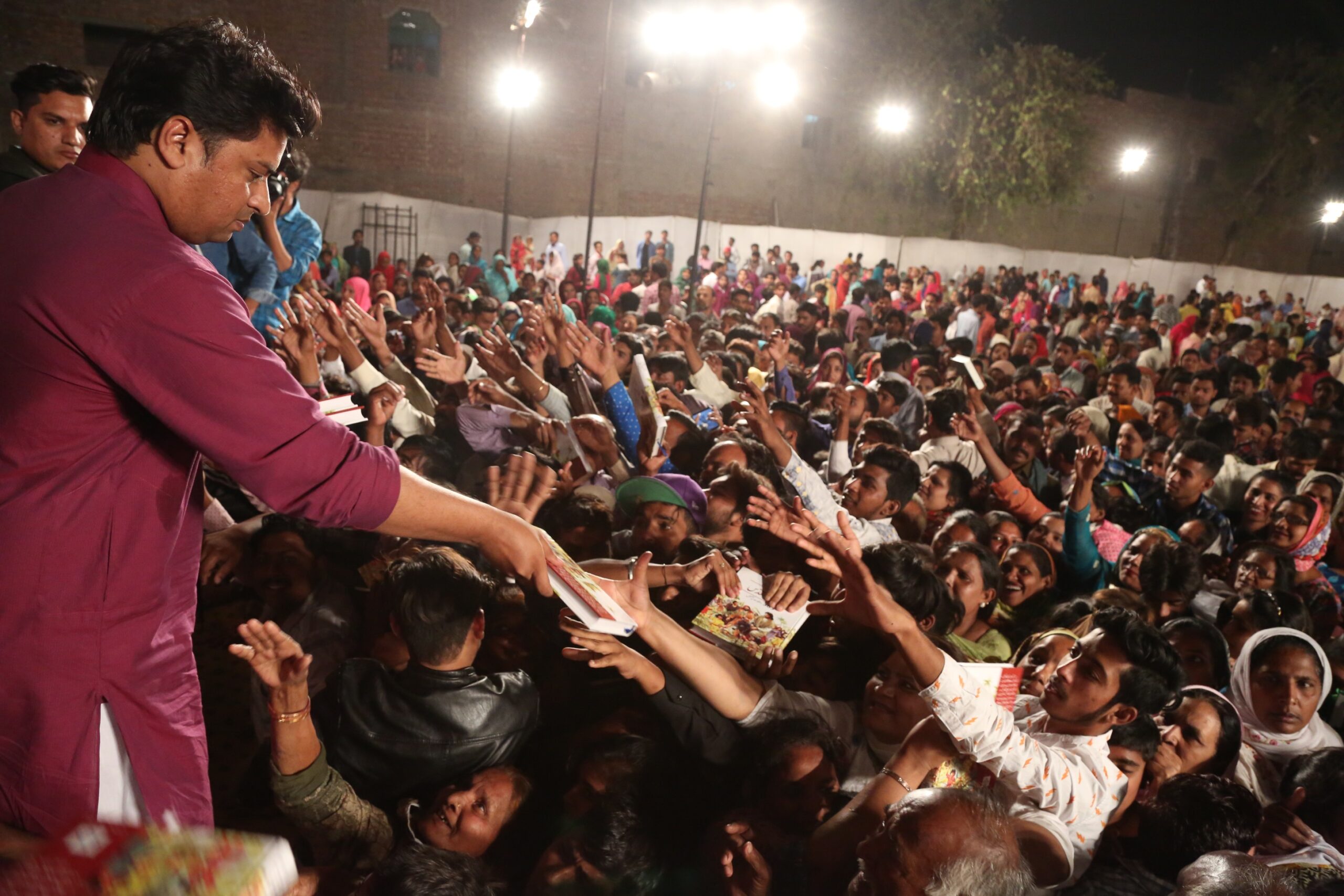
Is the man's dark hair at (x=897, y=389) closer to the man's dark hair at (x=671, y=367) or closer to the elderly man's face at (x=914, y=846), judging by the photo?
the man's dark hair at (x=671, y=367)

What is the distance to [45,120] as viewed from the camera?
3.12 meters

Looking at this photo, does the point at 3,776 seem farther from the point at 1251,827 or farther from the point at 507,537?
the point at 1251,827

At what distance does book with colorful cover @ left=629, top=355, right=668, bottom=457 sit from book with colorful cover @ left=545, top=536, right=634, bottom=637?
2.52m

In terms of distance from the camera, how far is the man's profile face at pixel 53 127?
3.11m

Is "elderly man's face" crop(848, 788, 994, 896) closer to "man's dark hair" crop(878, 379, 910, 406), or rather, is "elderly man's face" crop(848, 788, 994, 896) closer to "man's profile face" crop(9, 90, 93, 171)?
"man's profile face" crop(9, 90, 93, 171)

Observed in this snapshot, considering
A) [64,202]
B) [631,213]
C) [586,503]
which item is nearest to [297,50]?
[631,213]

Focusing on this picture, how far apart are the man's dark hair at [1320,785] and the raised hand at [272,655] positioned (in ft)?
9.18

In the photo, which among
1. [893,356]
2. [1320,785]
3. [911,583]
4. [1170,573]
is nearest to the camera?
[1320,785]

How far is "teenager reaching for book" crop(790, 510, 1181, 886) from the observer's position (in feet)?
6.69

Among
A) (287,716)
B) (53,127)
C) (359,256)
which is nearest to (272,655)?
(287,716)

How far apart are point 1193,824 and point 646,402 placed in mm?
2691

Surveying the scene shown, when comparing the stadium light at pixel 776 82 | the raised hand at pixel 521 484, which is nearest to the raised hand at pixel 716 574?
the raised hand at pixel 521 484

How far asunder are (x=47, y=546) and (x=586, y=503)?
2.26 metres

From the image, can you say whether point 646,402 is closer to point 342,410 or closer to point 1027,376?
point 342,410
